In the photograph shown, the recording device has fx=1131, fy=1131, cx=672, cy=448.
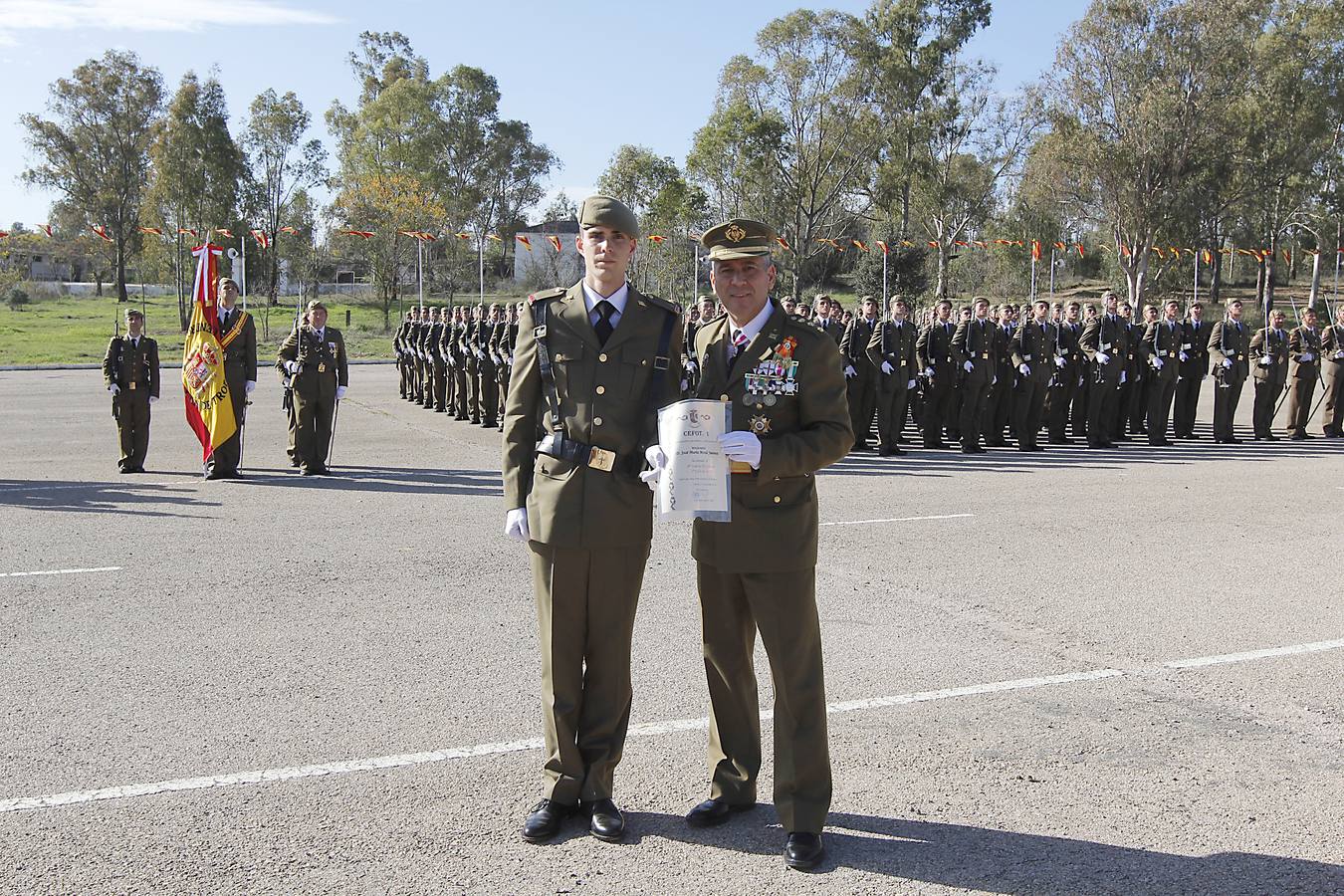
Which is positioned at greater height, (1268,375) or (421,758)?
(1268,375)

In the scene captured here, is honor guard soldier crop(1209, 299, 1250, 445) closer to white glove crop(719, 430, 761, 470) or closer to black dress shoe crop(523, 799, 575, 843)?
white glove crop(719, 430, 761, 470)

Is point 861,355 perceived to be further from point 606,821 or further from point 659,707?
point 606,821

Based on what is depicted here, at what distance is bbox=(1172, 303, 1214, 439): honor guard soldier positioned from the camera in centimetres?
1669

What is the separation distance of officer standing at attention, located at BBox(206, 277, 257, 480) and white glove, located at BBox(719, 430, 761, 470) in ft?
31.8

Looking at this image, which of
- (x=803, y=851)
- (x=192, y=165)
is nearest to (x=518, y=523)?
(x=803, y=851)

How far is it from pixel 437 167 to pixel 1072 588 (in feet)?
204

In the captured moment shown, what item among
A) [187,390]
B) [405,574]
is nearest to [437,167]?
[187,390]

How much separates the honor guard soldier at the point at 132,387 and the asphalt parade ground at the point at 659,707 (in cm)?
264

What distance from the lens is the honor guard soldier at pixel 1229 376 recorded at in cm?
1680

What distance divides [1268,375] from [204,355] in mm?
15074

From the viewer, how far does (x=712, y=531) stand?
3783mm

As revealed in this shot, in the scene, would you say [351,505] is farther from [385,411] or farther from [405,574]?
[385,411]

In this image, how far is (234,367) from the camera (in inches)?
489

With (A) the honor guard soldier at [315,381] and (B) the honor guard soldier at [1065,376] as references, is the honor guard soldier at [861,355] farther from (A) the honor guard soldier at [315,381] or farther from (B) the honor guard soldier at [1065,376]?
(A) the honor guard soldier at [315,381]
